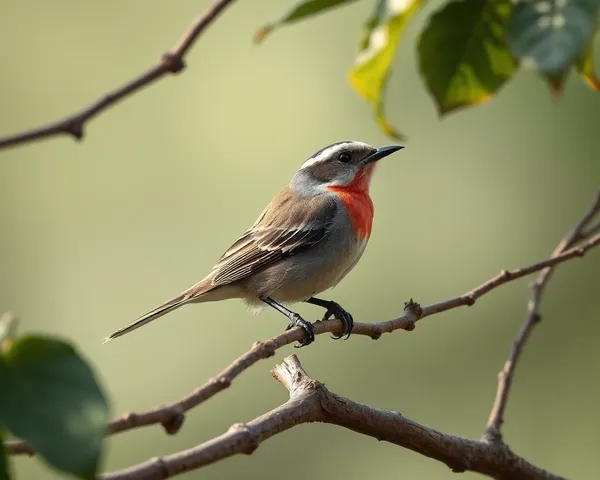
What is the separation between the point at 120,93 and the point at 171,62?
0.38ft

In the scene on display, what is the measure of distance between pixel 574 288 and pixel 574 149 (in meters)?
1.13

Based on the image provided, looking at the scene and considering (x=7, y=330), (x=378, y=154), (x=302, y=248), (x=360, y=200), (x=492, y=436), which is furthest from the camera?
(x=378, y=154)

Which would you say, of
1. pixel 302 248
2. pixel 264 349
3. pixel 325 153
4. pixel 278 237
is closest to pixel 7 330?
pixel 264 349

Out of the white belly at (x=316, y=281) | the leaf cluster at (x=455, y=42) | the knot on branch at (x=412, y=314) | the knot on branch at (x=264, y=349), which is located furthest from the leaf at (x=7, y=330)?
the white belly at (x=316, y=281)

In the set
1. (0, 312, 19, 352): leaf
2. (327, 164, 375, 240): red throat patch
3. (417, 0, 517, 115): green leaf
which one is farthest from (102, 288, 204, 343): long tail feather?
(0, 312, 19, 352): leaf

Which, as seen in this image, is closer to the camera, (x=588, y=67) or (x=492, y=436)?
(x=588, y=67)

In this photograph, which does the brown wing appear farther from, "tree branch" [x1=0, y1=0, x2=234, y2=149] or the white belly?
"tree branch" [x1=0, y1=0, x2=234, y2=149]

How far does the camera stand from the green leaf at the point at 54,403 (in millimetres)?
1207

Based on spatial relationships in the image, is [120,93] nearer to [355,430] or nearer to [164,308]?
[355,430]

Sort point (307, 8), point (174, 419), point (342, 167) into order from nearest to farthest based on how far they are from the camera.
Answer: point (174, 419) < point (307, 8) < point (342, 167)

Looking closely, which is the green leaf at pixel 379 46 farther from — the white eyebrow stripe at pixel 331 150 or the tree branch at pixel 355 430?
the white eyebrow stripe at pixel 331 150

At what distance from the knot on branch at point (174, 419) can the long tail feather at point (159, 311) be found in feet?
10.4

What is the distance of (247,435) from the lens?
1953mm

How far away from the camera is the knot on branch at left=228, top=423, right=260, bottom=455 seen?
1931 millimetres
